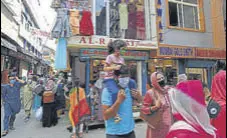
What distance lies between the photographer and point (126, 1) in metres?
8.41

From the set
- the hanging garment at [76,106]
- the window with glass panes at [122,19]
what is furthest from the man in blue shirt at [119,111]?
the window with glass panes at [122,19]

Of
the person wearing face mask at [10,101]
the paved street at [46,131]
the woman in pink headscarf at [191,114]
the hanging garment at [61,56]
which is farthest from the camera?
the hanging garment at [61,56]

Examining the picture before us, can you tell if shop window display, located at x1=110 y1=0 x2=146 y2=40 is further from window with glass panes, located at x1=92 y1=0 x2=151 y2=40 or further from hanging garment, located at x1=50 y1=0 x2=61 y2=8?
hanging garment, located at x1=50 y1=0 x2=61 y2=8

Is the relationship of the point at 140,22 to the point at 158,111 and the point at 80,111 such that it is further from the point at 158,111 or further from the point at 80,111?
the point at 158,111

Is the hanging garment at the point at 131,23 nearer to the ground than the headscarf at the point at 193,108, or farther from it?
farther from it

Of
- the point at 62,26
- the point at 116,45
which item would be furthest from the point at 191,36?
the point at 116,45

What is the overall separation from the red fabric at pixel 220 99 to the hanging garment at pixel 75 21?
555 centimetres

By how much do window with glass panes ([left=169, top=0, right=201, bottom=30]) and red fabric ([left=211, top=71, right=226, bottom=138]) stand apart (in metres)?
8.04

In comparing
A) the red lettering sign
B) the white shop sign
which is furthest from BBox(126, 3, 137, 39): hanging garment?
the red lettering sign

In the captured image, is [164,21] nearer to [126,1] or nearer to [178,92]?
[126,1]

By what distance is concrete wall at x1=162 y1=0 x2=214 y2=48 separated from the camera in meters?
9.11

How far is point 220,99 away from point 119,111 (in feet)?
2.88

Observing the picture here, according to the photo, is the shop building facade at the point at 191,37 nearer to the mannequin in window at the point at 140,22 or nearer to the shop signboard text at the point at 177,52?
the shop signboard text at the point at 177,52

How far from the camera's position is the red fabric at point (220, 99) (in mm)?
1692
